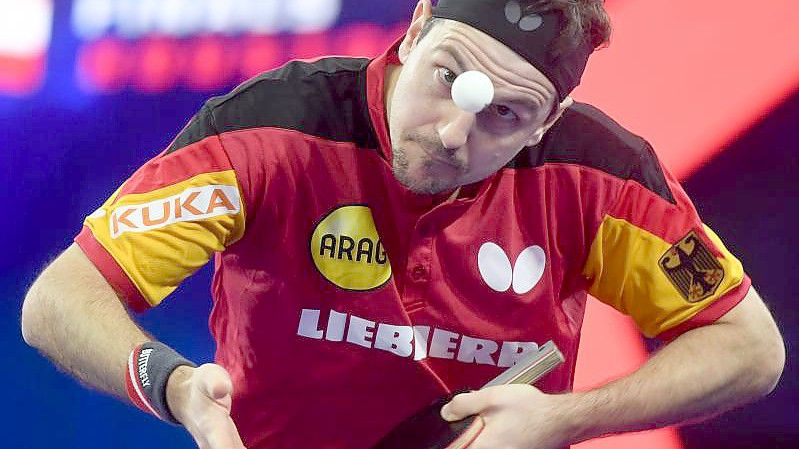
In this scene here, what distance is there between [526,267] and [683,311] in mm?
220

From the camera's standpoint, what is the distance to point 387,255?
4.52ft

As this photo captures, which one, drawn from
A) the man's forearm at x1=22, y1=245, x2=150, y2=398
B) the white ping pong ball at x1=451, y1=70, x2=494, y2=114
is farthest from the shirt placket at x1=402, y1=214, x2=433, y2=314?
the man's forearm at x1=22, y1=245, x2=150, y2=398

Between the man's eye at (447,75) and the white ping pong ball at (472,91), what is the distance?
60 millimetres

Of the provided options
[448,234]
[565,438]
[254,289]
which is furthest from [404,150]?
[565,438]

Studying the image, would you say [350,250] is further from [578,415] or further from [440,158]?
[578,415]

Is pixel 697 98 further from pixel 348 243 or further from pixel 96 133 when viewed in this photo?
pixel 96 133

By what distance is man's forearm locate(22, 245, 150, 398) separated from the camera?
1.14m

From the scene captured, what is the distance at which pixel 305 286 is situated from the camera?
137cm

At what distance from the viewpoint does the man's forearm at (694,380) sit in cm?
126

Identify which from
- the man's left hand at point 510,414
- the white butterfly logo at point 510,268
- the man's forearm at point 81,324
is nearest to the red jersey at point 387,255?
the white butterfly logo at point 510,268

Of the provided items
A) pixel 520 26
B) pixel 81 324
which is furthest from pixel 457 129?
pixel 81 324

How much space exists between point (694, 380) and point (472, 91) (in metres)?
0.48

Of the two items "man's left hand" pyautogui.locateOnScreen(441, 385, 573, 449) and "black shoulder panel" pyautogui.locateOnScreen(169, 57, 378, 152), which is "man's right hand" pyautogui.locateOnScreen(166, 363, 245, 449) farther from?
"black shoulder panel" pyautogui.locateOnScreen(169, 57, 378, 152)

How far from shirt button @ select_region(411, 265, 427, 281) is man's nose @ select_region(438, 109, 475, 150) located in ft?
0.68
